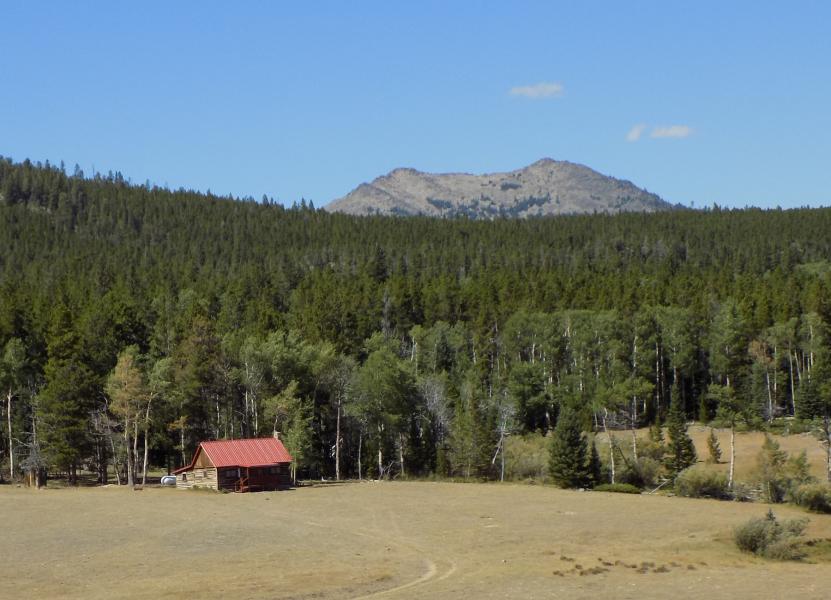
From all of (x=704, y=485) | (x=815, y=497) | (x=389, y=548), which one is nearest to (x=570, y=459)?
(x=704, y=485)

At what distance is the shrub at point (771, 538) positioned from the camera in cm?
4853

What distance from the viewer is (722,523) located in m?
59.8

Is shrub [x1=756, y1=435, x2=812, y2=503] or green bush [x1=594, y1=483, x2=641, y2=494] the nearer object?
shrub [x1=756, y1=435, x2=812, y2=503]

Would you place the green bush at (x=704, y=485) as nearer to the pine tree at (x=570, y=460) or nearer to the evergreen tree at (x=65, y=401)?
the pine tree at (x=570, y=460)

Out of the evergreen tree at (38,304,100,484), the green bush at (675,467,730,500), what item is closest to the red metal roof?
the evergreen tree at (38,304,100,484)

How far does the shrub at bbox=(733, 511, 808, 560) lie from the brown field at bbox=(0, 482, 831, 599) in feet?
3.38

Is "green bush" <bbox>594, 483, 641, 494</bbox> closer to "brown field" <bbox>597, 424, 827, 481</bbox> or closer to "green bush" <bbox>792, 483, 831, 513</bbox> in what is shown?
"brown field" <bbox>597, 424, 827, 481</bbox>

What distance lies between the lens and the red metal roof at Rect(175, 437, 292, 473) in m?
82.0

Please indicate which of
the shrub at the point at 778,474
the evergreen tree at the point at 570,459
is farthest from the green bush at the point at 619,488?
the shrub at the point at 778,474

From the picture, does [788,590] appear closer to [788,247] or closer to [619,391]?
[619,391]

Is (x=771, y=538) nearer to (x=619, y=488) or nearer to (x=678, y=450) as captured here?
(x=619, y=488)

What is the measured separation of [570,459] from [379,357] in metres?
23.2

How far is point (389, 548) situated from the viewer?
50.4m

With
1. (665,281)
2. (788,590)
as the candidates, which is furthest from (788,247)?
(788,590)
